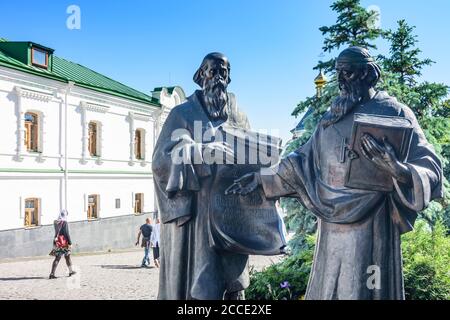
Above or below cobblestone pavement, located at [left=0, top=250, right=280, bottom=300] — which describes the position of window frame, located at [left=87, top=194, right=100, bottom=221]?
above

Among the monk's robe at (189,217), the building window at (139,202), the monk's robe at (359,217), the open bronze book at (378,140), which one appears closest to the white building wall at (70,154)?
the building window at (139,202)

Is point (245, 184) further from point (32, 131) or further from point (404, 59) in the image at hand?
point (32, 131)

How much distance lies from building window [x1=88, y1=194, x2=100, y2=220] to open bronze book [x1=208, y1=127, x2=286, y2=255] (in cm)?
1904

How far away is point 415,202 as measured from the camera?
9.25ft

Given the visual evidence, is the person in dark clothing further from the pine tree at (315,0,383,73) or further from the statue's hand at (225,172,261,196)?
the statue's hand at (225,172,261,196)

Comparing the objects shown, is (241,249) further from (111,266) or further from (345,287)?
(111,266)

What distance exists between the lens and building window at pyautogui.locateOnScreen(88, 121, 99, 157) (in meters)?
22.2

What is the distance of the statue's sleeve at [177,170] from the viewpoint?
337 centimetres

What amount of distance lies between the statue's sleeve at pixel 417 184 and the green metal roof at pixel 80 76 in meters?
17.1

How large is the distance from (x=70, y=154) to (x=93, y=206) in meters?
2.80

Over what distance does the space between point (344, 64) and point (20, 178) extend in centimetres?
1741

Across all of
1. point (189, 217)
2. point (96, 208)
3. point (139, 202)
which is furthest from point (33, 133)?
point (189, 217)

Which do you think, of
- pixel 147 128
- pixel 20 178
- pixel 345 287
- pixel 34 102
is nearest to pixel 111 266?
pixel 20 178

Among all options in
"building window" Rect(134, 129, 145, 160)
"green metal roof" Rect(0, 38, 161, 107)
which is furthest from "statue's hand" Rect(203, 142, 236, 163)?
"building window" Rect(134, 129, 145, 160)
